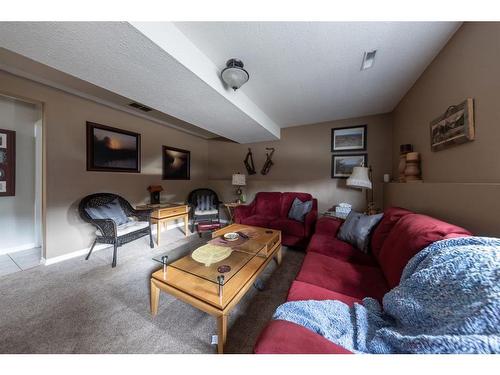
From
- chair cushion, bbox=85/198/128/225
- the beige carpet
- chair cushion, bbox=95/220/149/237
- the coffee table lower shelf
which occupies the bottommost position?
the beige carpet

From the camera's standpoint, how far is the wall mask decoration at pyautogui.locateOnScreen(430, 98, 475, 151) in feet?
4.09

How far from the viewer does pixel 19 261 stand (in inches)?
91.7

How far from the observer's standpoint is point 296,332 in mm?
730

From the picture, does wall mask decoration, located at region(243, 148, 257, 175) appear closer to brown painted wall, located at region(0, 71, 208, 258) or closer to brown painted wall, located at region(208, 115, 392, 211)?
brown painted wall, located at region(208, 115, 392, 211)

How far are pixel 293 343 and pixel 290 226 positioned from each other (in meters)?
2.17

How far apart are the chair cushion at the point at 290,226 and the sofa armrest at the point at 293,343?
6.68 feet

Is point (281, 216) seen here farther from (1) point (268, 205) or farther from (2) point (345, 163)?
(2) point (345, 163)

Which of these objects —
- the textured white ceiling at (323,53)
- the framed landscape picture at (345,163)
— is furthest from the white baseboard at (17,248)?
the framed landscape picture at (345,163)

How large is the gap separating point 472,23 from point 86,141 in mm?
4330

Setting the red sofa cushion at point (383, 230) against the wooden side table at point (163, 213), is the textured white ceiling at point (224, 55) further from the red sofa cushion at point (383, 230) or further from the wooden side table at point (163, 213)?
the wooden side table at point (163, 213)

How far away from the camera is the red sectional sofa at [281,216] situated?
271 cm

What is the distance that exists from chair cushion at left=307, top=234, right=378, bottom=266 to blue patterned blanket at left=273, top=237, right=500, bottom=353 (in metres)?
0.71

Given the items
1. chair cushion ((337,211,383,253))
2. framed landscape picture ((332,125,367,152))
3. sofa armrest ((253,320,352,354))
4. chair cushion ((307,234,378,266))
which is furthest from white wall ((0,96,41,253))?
framed landscape picture ((332,125,367,152))
